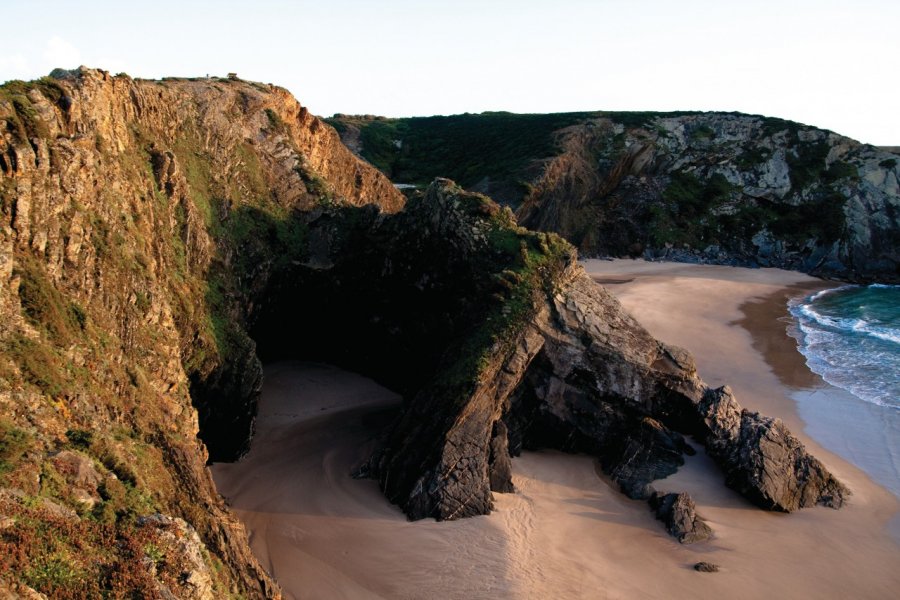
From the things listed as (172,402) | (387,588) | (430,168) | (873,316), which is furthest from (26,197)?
(430,168)

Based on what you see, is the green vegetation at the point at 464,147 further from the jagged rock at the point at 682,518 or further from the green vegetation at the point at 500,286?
the jagged rock at the point at 682,518

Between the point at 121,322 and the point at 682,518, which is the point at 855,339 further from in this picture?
the point at 121,322

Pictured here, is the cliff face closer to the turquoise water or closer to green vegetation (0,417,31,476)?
green vegetation (0,417,31,476)

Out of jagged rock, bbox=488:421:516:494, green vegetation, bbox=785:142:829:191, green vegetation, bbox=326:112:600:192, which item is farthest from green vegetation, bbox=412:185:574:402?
green vegetation, bbox=785:142:829:191

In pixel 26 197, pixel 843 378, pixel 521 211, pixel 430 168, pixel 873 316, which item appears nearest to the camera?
pixel 26 197

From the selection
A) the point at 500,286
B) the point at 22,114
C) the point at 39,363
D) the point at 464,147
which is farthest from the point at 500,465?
the point at 464,147

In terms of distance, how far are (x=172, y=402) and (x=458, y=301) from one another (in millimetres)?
10126

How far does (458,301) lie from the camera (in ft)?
76.7

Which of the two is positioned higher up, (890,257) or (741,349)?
(890,257)

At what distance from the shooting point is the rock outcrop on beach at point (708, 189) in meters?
63.5

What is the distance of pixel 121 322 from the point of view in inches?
600

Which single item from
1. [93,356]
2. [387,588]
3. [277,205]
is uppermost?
[277,205]

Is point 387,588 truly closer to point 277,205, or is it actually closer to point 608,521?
point 608,521

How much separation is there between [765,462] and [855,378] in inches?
575
